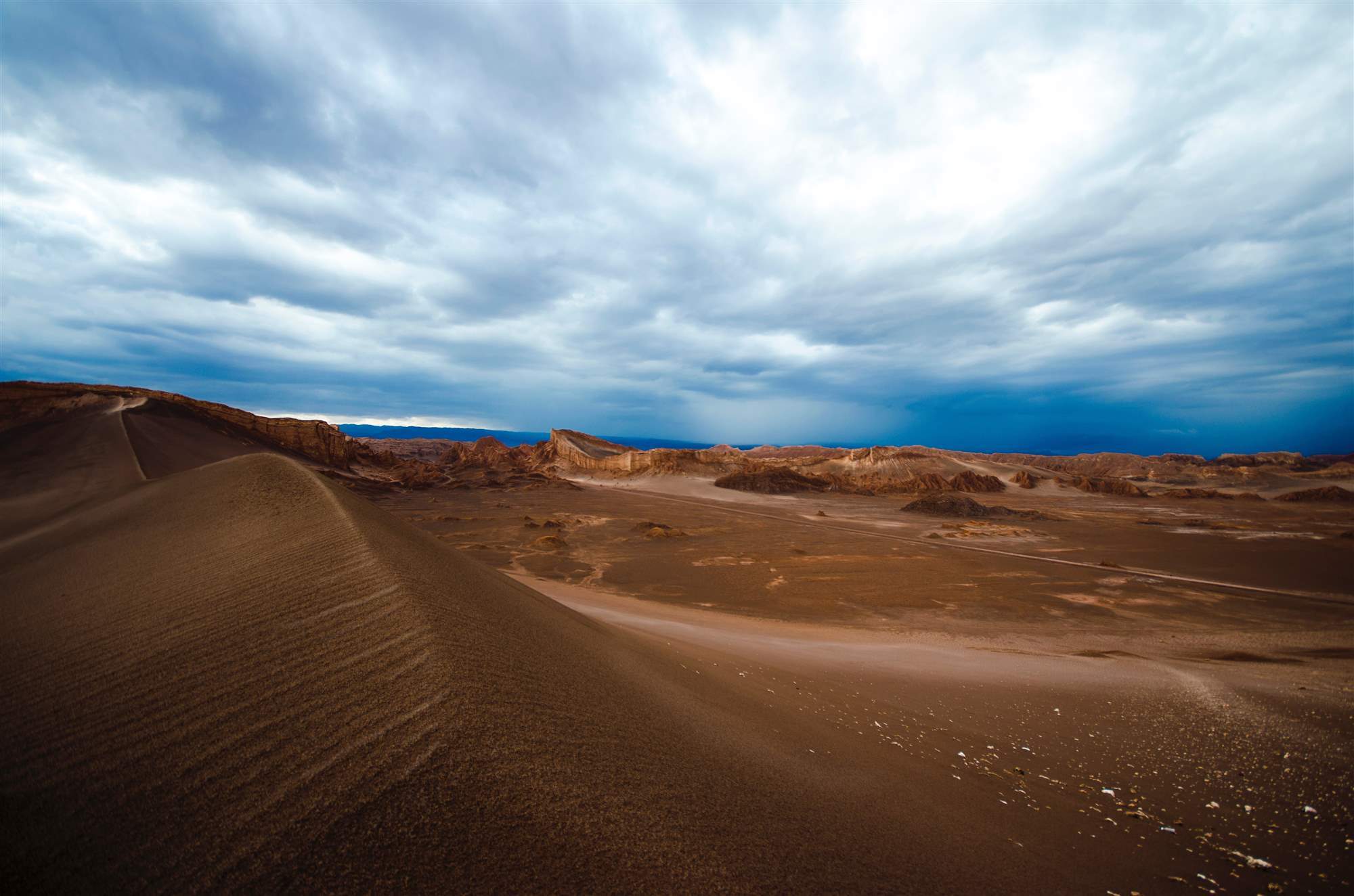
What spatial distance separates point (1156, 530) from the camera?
2014 centimetres

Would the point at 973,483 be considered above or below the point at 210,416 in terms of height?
below

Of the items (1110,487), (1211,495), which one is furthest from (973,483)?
(1211,495)

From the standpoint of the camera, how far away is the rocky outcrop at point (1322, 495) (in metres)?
30.2

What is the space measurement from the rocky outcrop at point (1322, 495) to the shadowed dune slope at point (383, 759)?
1814 inches

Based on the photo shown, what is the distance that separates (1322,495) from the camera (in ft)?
100

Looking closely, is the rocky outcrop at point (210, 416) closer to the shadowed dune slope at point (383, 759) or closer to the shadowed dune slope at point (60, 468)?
the shadowed dune slope at point (60, 468)

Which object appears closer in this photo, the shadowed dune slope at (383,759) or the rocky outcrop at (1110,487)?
the shadowed dune slope at (383,759)

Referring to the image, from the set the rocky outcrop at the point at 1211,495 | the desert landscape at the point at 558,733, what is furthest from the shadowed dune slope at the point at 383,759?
the rocky outcrop at the point at 1211,495

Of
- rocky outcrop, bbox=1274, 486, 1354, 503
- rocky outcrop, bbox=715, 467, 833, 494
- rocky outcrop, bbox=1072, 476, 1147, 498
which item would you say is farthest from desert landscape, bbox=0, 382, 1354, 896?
rocky outcrop, bbox=1072, 476, 1147, 498

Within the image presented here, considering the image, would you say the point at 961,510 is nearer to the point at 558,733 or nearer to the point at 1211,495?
the point at 1211,495

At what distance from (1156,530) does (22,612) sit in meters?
28.5

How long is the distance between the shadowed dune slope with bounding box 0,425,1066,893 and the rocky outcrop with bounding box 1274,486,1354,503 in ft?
151

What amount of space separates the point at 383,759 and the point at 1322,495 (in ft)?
161

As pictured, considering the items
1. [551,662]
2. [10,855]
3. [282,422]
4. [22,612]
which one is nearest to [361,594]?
[551,662]
